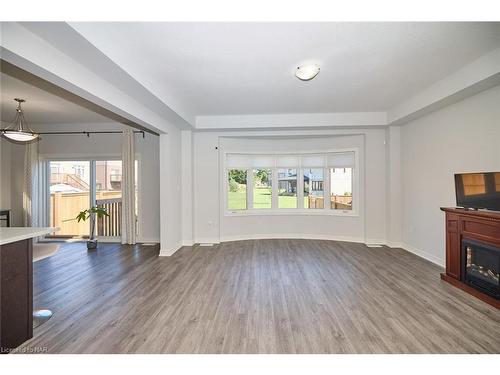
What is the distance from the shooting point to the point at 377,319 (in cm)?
232

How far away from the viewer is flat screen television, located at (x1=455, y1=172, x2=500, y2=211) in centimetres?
275

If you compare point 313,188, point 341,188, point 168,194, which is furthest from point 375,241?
point 168,194

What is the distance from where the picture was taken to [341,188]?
5.77m

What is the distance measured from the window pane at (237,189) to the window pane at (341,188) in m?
2.25

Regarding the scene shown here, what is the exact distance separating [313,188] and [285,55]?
398 centimetres

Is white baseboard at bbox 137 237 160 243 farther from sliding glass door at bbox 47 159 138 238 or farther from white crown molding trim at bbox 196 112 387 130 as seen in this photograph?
white crown molding trim at bbox 196 112 387 130

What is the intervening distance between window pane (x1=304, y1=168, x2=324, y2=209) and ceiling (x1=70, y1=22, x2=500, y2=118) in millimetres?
2398

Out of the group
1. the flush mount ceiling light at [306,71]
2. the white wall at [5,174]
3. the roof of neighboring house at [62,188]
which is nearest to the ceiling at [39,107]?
the white wall at [5,174]

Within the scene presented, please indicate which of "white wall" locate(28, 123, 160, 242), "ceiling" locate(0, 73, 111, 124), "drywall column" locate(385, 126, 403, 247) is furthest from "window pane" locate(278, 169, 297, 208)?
"ceiling" locate(0, 73, 111, 124)

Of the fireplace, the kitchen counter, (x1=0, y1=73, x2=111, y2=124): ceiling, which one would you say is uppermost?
(x1=0, y1=73, x2=111, y2=124): ceiling

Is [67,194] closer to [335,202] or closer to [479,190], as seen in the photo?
[335,202]

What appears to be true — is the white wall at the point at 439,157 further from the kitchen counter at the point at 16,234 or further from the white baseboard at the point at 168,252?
the kitchen counter at the point at 16,234

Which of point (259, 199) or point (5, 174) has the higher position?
point (5, 174)
